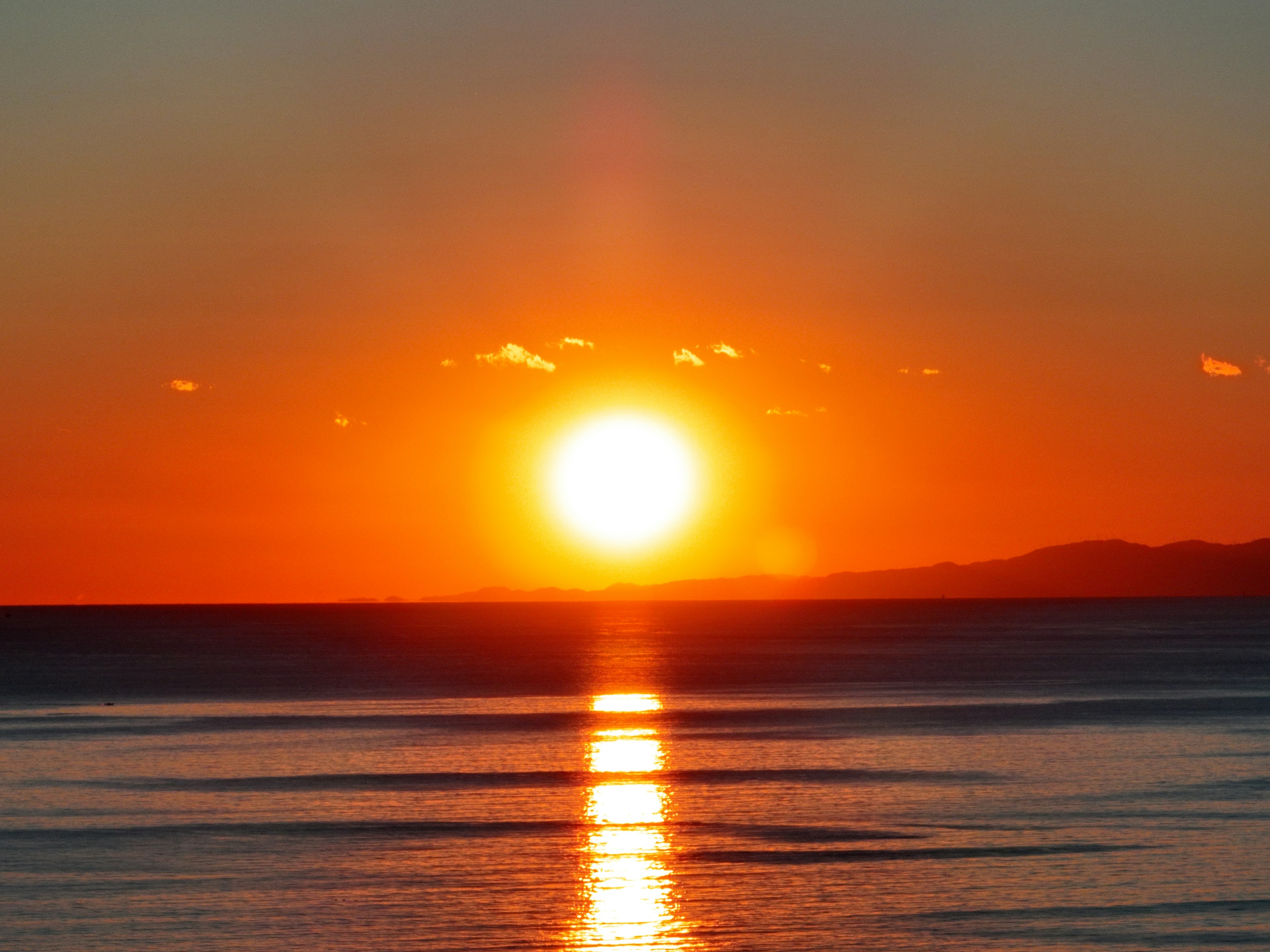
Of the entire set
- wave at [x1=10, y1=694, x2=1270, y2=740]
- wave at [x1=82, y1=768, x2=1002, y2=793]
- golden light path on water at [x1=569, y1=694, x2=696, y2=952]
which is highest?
wave at [x1=10, y1=694, x2=1270, y2=740]

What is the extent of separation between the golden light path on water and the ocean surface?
0.35 ft

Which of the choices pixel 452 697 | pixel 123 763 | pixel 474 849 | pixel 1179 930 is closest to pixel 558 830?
pixel 474 849

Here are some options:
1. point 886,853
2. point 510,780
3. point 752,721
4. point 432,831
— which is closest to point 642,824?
point 432,831

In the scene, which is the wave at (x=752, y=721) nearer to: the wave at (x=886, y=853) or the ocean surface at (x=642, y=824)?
the ocean surface at (x=642, y=824)

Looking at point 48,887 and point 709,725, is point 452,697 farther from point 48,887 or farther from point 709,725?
point 48,887

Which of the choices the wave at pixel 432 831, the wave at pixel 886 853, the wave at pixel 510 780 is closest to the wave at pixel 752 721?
the wave at pixel 510 780

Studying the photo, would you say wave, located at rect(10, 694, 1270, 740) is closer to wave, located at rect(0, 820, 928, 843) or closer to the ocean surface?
the ocean surface

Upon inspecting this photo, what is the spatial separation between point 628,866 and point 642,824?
5.68 m

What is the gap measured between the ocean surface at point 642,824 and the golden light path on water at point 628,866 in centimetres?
11

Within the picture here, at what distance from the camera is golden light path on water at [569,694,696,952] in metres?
26.3

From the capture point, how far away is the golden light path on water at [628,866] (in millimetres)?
26312

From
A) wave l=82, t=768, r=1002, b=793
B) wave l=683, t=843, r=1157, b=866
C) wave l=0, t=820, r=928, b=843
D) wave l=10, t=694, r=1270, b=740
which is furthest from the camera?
wave l=10, t=694, r=1270, b=740

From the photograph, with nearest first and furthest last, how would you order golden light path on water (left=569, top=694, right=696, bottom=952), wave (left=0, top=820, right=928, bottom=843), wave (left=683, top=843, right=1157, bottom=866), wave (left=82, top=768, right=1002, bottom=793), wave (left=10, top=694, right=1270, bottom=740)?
golden light path on water (left=569, top=694, right=696, bottom=952), wave (left=683, top=843, right=1157, bottom=866), wave (left=0, top=820, right=928, bottom=843), wave (left=82, top=768, right=1002, bottom=793), wave (left=10, top=694, right=1270, bottom=740)

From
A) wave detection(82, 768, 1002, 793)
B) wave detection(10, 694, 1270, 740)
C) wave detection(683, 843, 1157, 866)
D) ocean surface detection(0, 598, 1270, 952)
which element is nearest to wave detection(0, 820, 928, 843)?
ocean surface detection(0, 598, 1270, 952)
